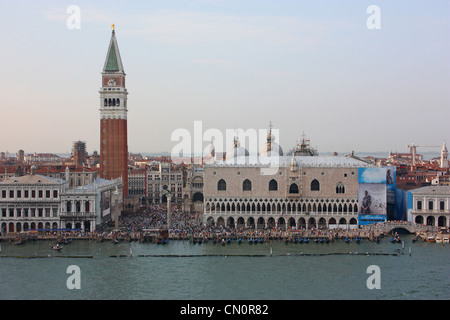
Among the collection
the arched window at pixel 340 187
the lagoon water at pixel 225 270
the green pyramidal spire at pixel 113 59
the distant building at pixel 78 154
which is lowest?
the lagoon water at pixel 225 270

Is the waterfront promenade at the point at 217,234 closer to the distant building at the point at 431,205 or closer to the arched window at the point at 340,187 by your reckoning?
the distant building at the point at 431,205

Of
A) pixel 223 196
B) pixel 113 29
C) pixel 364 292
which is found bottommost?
pixel 364 292

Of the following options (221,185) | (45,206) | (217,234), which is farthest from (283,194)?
(45,206)

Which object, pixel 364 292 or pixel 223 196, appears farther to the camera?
pixel 223 196

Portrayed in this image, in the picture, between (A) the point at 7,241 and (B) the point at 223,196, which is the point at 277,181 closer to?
(B) the point at 223,196

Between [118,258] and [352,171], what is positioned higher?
[352,171]

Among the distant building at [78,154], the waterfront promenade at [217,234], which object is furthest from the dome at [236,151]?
the distant building at [78,154]

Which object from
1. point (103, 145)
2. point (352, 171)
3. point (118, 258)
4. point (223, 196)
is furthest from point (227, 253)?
point (103, 145)
